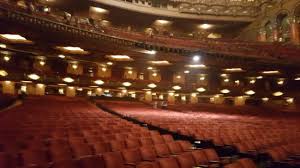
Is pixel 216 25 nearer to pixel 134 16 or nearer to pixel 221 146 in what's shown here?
pixel 134 16

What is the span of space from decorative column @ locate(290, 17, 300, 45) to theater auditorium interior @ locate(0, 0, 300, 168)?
7 cm

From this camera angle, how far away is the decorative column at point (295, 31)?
1864cm

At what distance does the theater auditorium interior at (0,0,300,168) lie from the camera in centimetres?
472

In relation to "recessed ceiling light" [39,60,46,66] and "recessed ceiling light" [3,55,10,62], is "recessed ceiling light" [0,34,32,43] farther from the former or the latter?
"recessed ceiling light" [39,60,46,66]

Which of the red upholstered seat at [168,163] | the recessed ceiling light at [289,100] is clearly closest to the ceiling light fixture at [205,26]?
the recessed ceiling light at [289,100]

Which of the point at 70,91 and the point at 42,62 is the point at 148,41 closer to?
the point at 42,62

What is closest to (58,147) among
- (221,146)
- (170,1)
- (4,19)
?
(221,146)

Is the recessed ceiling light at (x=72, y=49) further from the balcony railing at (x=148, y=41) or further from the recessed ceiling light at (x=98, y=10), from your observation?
→ the recessed ceiling light at (x=98, y=10)

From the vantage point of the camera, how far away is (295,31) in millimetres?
18719

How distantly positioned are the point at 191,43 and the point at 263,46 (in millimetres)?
4662

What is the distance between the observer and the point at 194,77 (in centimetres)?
1950

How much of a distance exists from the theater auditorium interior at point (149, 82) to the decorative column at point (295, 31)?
68 millimetres

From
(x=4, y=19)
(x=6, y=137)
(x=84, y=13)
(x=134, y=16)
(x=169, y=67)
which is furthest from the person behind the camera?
(x=134, y=16)

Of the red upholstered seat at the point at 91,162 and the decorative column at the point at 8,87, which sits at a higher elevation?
the decorative column at the point at 8,87
